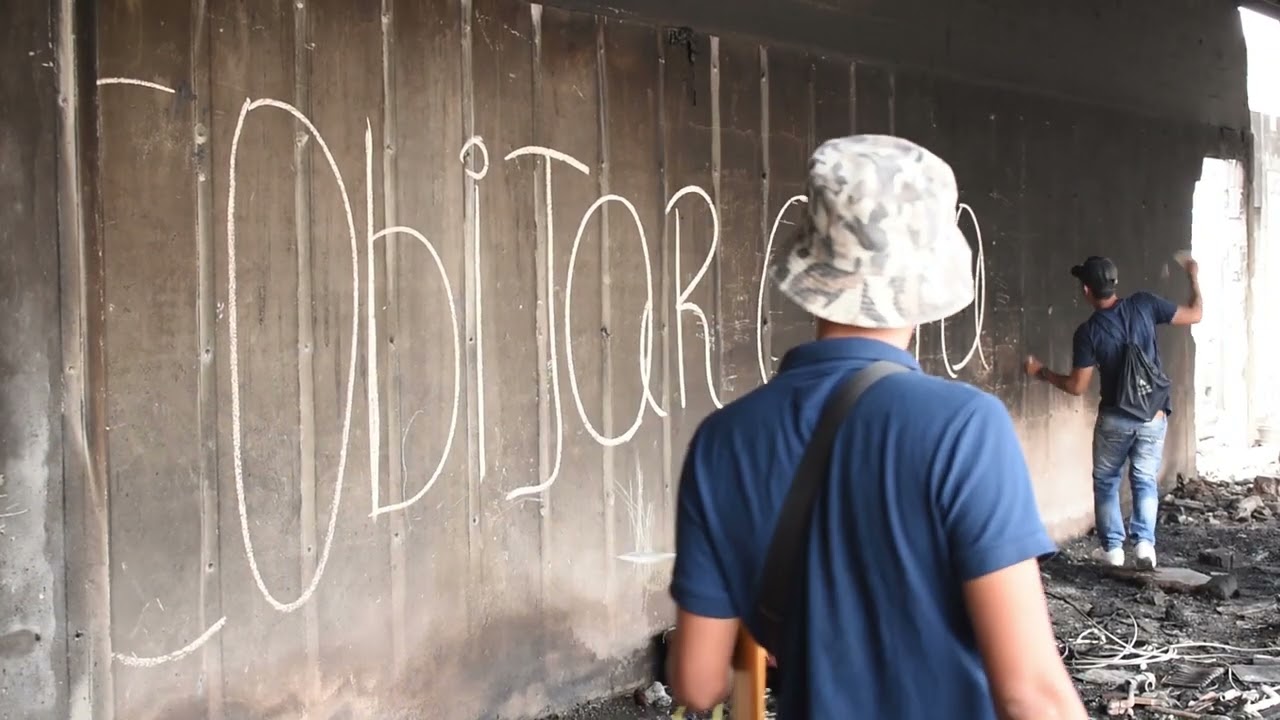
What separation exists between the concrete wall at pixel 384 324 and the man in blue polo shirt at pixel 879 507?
237 cm

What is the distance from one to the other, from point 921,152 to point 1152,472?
19.7 ft

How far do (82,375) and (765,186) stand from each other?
10.7ft

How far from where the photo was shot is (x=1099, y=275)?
22.2ft

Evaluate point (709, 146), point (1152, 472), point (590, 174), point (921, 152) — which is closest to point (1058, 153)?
point (1152, 472)

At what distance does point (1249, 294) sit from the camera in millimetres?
10320

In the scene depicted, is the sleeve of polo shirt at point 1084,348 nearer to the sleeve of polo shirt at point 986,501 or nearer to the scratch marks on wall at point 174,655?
the scratch marks on wall at point 174,655

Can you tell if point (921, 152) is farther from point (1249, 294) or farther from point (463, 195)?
point (1249, 294)

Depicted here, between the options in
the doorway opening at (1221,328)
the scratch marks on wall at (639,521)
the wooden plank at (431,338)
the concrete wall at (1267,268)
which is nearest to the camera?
the wooden plank at (431,338)

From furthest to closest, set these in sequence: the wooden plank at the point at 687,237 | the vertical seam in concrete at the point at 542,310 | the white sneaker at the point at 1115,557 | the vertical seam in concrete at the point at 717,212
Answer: the white sneaker at the point at 1115,557 → the vertical seam in concrete at the point at 717,212 → the wooden plank at the point at 687,237 → the vertical seam in concrete at the point at 542,310

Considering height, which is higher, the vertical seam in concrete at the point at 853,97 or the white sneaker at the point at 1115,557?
the vertical seam in concrete at the point at 853,97

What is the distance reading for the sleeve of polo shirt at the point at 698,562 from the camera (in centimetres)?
173

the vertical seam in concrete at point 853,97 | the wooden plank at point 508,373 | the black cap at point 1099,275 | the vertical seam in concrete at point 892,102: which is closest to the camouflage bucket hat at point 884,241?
the wooden plank at point 508,373

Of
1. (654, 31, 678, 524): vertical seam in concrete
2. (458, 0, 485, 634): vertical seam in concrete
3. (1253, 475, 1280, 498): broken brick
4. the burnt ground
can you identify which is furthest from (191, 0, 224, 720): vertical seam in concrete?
(1253, 475, 1280, 498): broken brick

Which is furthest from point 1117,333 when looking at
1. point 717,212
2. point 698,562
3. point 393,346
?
point 698,562
